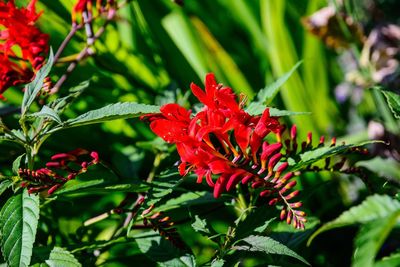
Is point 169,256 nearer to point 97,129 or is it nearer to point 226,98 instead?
point 226,98

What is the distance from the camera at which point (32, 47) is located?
3.22 ft

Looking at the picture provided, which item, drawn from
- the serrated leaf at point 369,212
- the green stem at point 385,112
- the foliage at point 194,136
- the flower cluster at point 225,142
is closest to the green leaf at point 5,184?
the foliage at point 194,136

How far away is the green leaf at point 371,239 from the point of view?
473 mm

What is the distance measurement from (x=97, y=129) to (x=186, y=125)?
702 mm

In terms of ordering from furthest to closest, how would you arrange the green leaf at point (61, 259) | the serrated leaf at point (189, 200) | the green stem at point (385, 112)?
the green stem at point (385, 112), the serrated leaf at point (189, 200), the green leaf at point (61, 259)

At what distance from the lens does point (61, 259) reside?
0.81m

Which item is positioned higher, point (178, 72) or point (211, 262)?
point (178, 72)

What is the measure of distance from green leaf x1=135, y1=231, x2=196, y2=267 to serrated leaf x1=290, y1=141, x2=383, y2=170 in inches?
9.1

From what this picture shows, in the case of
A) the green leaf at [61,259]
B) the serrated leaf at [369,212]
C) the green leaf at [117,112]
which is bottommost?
the serrated leaf at [369,212]

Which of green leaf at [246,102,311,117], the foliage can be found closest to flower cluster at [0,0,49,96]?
the foliage

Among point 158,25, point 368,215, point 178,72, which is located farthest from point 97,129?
point 368,215

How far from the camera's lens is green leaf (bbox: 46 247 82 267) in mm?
794

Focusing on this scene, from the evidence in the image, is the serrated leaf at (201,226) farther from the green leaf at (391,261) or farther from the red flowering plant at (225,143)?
the green leaf at (391,261)

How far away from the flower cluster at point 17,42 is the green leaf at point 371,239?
686 millimetres
